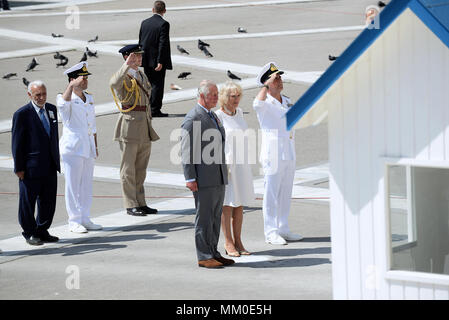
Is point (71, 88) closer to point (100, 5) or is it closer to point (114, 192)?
point (114, 192)

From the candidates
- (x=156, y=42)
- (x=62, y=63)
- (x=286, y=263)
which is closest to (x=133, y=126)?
(x=286, y=263)

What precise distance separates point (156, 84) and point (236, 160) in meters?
8.30

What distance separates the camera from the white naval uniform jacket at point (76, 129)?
40.7ft

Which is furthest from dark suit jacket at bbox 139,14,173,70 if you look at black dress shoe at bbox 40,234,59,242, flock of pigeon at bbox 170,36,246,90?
black dress shoe at bbox 40,234,59,242

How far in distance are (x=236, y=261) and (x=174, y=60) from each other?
51.9ft

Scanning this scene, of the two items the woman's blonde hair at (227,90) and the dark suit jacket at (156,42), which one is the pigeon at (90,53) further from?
the woman's blonde hair at (227,90)

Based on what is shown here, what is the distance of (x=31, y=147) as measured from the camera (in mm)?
11844

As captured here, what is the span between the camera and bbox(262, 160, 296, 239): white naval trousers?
38.0 ft

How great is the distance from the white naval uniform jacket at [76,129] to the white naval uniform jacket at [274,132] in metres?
2.44

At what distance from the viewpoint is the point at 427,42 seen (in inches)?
291

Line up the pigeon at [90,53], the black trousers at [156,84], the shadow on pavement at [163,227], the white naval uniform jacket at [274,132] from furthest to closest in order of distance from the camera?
1. the pigeon at [90,53]
2. the black trousers at [156,84]
3. the shadow on pavement at [163,227]
4. the white naval uniform jacket at [274,132]

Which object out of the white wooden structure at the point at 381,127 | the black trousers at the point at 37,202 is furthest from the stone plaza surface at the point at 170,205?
the white wooden structure at the point at 381,127

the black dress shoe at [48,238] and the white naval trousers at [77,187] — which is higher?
the white naval trousers at [77,187]

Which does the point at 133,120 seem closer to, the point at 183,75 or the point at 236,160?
the point at 236,160
